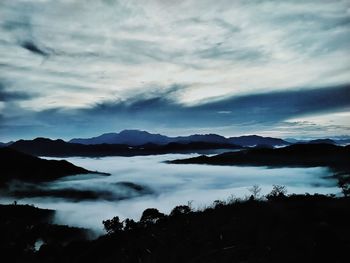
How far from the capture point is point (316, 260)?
31.7ft

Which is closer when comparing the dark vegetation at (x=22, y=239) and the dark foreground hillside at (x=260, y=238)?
the dark foreground hillside at (x=260, y=238)

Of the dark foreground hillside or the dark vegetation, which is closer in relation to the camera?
the dark foreground hillside

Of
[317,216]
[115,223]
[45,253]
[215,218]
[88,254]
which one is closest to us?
[317,216]

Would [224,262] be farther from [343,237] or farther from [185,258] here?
[343,237]

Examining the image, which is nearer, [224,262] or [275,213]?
[224,262]

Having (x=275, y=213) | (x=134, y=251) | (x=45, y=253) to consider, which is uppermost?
(x=275, y=213)

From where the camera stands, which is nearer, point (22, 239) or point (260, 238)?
point (260, 238)

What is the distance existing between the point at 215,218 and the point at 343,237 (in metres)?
6.84

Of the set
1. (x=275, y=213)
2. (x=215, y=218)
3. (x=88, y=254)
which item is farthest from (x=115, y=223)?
(x=275, y=213)

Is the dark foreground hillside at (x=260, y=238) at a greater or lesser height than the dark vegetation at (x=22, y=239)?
greater

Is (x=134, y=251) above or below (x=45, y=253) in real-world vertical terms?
above

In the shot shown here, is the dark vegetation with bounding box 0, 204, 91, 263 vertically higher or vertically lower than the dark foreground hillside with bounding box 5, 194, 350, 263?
lower

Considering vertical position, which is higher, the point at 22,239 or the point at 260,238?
the point at 260,238

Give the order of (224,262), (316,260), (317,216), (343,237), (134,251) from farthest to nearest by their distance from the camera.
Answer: (134,251) → (317,216) → (343,237) → (224,262) → (316,260)
